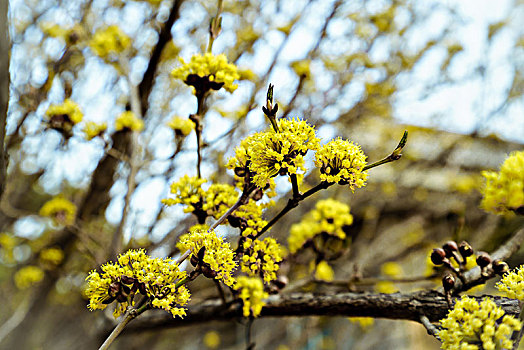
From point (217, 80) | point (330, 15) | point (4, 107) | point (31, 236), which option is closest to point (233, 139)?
point (330, 15)

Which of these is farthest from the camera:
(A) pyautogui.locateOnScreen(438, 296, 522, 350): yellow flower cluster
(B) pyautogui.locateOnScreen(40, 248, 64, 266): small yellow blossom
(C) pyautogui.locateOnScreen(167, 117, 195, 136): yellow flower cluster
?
(B) pyautogui.locateOnScreen(40, 248, 64, 266): small yellow blossom

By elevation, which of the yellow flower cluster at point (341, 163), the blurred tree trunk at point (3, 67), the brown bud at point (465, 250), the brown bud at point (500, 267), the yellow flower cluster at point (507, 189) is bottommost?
the brown bud at point (500, 267)

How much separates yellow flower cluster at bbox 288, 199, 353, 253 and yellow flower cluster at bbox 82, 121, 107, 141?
1162 mm

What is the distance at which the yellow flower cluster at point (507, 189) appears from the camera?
1.07 meters

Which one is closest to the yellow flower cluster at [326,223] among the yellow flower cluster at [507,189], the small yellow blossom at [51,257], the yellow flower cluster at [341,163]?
the yellow flower cluster at [507,189]

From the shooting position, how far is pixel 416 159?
13.9 ft

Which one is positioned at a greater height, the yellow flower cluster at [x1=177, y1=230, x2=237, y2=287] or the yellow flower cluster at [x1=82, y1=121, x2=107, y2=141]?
the yellow flower cluster at [x1=82, y1=121, x2=107, y2=141]

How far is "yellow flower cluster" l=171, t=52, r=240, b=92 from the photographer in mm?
1283

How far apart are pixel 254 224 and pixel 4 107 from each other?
0.87 metres

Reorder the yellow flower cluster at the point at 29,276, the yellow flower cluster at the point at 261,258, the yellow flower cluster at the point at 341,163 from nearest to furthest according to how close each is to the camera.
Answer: the yellow flower cluster at the point at 341,163 < the yellow flower cluster at the point at 261,258 < the yellow flower cluster at the point at 29,276

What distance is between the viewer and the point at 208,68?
4.26 feet

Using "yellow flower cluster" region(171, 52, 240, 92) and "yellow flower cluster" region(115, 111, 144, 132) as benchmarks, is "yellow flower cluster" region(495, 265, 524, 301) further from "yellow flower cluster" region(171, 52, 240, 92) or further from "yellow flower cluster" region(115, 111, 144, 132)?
"yellow flower cluster" region(115, 111, 144, 132)

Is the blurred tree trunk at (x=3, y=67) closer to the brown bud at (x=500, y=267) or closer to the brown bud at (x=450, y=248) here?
the brown bud at (x=450, y=248)

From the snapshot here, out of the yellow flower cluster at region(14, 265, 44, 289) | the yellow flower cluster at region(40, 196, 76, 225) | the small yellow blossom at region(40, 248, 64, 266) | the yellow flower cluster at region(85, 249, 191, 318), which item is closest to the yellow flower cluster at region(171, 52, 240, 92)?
the yellow flower cluster at region(85, 249, 191, 318)
